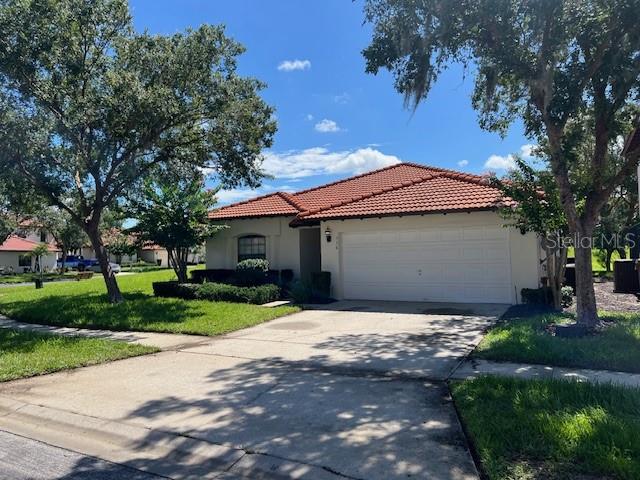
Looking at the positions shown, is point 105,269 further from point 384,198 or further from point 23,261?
point 23,261

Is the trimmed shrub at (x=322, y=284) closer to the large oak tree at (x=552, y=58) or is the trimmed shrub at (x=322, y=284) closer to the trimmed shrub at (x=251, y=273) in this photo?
the trimmed shrub at (x=251, y=273)

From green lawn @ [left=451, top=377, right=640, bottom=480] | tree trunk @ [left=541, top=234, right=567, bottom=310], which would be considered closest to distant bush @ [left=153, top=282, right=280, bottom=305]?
tree trunk @ [left=541, top=234, right=567, bottom=310]

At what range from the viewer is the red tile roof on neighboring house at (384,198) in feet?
45.1

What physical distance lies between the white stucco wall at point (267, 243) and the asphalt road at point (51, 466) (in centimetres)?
1369

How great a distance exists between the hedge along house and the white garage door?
3cm

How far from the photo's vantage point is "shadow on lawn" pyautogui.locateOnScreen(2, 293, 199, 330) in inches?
462

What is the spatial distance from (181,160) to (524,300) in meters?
11.6

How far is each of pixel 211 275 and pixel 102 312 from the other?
6.30 metres

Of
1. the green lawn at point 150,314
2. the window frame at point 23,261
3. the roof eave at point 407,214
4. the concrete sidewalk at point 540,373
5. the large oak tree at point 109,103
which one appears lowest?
the concrete sidewalk at point 540,373

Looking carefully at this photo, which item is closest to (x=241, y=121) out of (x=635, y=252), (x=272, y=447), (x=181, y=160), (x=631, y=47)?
(x=181, y=160)

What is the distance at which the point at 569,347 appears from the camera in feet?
23.3

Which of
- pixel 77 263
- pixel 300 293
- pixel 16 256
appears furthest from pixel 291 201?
pixel 16 256

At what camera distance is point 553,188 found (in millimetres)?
10234

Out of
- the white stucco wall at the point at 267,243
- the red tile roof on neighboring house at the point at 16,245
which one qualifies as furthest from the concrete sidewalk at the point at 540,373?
the red tile roof on neighboring house at the point at 16,245
